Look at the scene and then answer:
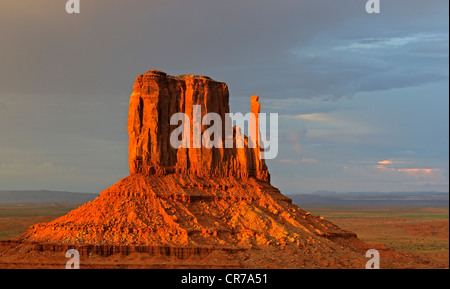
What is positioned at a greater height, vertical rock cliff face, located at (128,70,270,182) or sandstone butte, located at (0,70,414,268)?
vertical rock cliff face, located at (128,70,270,182)

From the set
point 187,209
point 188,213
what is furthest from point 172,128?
point 188,213

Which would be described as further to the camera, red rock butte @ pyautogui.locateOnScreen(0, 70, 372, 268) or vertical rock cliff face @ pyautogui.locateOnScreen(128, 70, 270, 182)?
vertical rock cliff face @ pyautogui.locateOnScreen(128, 70, 270, 182)

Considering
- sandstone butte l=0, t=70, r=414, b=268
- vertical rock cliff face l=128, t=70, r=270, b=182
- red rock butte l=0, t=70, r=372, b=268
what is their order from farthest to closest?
vertical rock cliff face l=128, t=70, r=270, b=182
red rock butte l=0, t=70, r=372, b=268
sandstone butte l=0, t=70, r=414, b=268

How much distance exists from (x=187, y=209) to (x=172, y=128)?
1393 cm

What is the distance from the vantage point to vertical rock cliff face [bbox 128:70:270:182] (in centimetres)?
11662

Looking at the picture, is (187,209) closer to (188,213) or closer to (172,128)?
(188,213)

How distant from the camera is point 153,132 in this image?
117 meters

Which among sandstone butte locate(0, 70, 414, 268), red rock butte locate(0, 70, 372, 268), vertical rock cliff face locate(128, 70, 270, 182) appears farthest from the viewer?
vertical rock cliff face locate(128, 70, 270, 182)

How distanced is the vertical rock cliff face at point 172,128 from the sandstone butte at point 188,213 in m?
0.15

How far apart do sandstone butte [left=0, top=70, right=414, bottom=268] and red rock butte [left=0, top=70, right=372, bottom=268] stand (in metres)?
0.14
